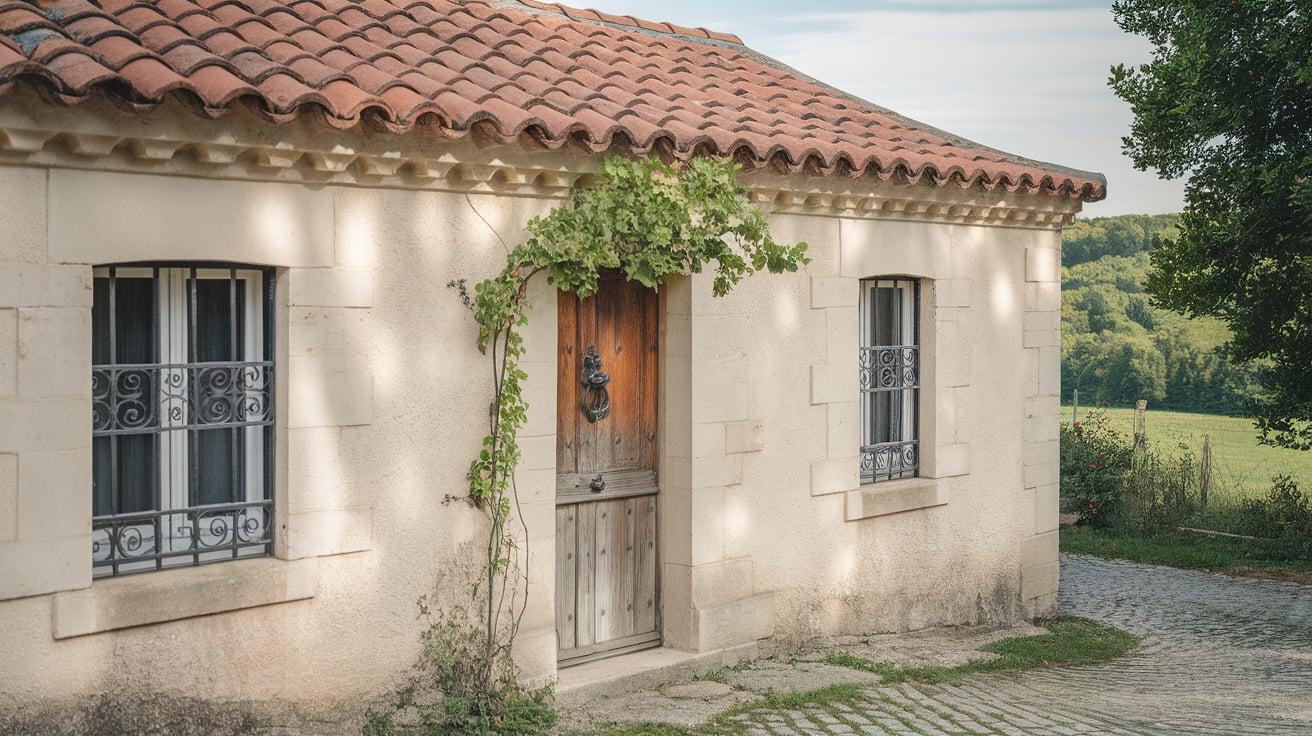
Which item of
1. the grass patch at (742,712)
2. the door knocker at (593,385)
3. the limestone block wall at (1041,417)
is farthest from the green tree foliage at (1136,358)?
the door knocker at (593,385)

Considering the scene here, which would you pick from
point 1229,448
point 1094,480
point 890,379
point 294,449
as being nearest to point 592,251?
point 294,449

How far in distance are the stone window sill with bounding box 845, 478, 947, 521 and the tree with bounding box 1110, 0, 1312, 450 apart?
5010mm

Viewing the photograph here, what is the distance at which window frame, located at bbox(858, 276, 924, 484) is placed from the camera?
8828mm

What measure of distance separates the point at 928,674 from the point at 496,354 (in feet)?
11.5

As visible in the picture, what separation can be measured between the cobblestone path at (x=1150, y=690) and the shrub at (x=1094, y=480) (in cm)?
351

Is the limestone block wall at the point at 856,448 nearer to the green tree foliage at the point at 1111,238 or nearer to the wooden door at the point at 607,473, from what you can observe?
the wooden door at the point at 607,473

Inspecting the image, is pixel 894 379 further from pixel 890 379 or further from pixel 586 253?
pixel 586 253

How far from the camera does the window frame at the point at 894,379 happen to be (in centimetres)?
883

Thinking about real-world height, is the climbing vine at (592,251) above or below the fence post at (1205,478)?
above

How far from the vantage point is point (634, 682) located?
23.5 feet

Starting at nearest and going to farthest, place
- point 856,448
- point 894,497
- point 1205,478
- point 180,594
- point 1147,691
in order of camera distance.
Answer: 1. point 180,594
2. point 1147,691
3. point 856,448
4. point 894,497
5. point 1205,478

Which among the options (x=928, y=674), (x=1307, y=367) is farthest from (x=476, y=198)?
(x=1307, y=367)

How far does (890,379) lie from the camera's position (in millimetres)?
8984

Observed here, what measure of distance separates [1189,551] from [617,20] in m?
8.79
